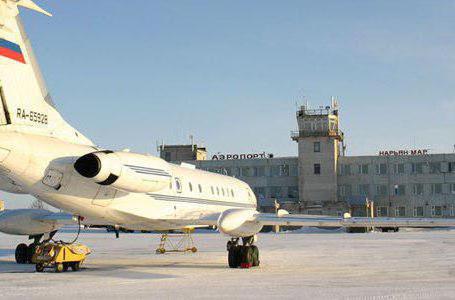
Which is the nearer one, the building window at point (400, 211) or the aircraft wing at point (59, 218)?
the aircraft wing at point (59, 218)

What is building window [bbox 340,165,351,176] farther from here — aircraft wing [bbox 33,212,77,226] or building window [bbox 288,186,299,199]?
aircraft wing [bbox 33,212,77,226]

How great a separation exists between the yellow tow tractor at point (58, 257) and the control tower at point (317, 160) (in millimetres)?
57461

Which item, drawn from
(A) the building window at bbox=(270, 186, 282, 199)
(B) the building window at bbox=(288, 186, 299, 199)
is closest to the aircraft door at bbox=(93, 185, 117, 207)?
(B) the building window at bbox=(288, 186, 299, 199)

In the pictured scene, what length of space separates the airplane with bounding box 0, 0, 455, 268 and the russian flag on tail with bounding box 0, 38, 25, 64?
0.08ft

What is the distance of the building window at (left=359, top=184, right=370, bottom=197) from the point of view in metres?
75.1

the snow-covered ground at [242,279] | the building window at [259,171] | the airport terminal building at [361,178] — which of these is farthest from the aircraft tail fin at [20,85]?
the building window at [259,171]

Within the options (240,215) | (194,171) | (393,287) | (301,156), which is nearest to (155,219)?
(240,215)

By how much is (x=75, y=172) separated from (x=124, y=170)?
3.94 feet

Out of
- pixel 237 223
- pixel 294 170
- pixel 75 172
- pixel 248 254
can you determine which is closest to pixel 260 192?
pixel 294 170

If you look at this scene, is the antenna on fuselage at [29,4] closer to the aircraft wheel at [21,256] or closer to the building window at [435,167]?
the aircraft wheel at [21,256]

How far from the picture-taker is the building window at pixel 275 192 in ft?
256

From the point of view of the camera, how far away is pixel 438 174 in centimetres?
7344

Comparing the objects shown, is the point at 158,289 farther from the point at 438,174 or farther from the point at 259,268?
the point at 438,174

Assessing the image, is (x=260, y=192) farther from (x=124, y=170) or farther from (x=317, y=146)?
(x=124, y=170)
